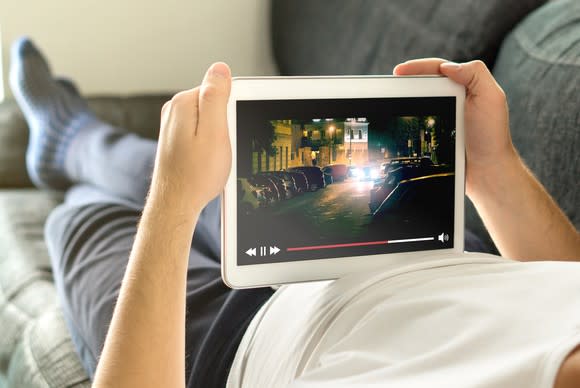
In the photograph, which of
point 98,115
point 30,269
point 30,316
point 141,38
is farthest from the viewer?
point 141,38

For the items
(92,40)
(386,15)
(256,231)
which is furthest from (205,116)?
(92,40)

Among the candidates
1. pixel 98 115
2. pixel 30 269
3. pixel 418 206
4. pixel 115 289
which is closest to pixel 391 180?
pixel 418 206

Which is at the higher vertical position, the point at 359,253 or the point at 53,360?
the point at 359,253

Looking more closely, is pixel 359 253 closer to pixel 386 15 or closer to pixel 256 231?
pixel 256 231

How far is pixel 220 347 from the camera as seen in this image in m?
0.83

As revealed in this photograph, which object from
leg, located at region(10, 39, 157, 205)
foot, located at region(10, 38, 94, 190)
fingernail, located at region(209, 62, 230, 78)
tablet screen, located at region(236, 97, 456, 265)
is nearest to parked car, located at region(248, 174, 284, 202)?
tablet screen, located at region(236, 97, 456, 265)

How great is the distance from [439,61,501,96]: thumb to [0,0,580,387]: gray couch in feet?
0.91

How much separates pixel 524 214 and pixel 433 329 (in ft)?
1.05

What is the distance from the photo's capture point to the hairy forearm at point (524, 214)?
0.85 meters

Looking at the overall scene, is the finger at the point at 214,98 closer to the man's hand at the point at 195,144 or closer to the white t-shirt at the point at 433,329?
the man's hand at the point at 195,144

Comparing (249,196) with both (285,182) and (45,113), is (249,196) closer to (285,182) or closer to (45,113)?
(285,182)

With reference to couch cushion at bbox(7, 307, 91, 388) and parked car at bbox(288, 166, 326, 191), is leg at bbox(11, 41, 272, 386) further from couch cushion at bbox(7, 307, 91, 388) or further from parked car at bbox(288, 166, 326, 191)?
parked car at bbox(288, 166, 326, 191)

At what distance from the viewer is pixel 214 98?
654mm

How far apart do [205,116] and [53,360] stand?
1.61 ft
